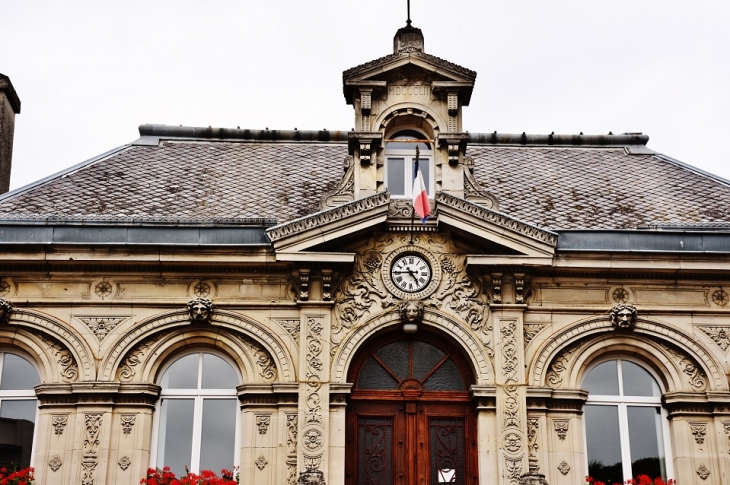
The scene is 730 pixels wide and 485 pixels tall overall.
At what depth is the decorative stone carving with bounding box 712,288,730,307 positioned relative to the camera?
19.8 metres

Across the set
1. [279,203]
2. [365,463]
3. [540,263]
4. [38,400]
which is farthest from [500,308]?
[38,400]

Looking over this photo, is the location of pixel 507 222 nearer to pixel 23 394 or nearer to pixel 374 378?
pixel 374 378

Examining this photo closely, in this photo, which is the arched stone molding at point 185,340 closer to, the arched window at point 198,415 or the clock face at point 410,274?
the arched window at point 198,415

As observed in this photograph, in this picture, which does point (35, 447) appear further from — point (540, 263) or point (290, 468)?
point (540, 263)

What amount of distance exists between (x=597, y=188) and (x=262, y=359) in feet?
27.7

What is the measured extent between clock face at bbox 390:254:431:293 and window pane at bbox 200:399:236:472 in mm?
3514

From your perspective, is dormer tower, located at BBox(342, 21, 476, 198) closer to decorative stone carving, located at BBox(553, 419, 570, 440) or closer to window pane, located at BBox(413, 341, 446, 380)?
window pane, located at BBox(413, 341, 446, 380)

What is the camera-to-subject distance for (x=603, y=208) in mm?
22281

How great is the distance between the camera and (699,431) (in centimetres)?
1898

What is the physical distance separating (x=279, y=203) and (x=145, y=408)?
203 inches

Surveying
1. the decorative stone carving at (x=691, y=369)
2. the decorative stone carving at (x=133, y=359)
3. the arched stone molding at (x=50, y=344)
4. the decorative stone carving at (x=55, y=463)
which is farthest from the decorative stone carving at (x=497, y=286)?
the decorative stone carving at (x=55, y=463)

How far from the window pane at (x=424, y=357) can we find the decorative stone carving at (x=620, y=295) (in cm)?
316

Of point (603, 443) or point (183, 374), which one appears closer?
point (603, 443)

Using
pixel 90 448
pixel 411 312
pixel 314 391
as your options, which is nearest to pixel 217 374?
pixel 314 391
